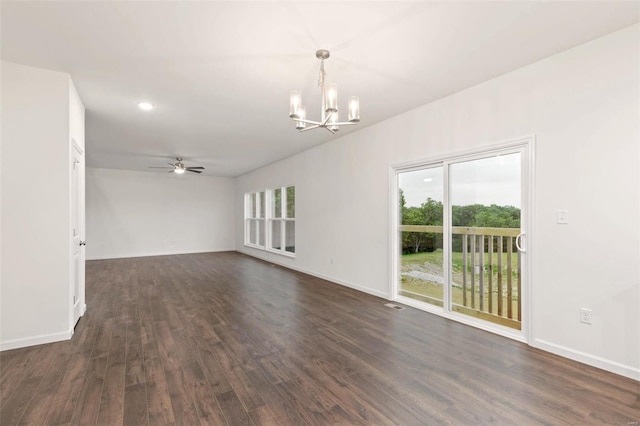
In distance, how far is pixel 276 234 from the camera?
823cm

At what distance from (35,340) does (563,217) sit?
Result: 5016 mm

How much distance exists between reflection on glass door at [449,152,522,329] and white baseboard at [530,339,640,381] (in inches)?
12.9

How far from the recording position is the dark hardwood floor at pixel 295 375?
189 centimetres

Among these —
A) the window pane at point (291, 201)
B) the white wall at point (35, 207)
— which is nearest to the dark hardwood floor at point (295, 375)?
the white wall at point (35, 207)

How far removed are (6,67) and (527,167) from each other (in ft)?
16.6

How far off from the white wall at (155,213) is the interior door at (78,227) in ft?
19.0

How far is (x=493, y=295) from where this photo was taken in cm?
337

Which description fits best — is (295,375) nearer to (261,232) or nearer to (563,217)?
(563,217)

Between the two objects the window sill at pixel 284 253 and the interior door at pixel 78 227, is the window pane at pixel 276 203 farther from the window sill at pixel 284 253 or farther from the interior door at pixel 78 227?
the interior door at pixel 78 227

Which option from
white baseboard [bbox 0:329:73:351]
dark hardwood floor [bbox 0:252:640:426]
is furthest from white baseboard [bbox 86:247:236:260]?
white baseboard [bbox 0:329:73:351]

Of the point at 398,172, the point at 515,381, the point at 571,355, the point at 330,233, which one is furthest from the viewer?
the point at 330,233

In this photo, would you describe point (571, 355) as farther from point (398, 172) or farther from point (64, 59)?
point (64, 59)

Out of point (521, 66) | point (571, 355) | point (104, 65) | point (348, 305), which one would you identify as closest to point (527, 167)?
point (521, 66)

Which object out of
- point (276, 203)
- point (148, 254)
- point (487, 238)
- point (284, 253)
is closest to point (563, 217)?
point (487, 238)
